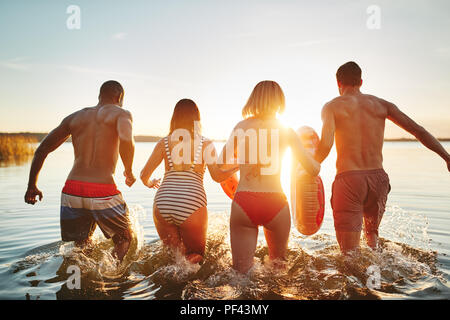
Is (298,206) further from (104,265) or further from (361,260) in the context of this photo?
(104,265)

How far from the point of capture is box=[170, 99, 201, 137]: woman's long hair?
453 centimetres

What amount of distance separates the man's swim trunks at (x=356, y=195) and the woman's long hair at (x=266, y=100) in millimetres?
1362

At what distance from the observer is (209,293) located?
13.2 feet

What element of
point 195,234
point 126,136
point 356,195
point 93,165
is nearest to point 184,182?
point 195,234

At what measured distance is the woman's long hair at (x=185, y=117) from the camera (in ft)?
14.9

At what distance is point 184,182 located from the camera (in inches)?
173

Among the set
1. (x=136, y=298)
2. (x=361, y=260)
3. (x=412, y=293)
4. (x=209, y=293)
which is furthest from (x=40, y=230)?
(x=412, y=293)

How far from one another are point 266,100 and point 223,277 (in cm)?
215

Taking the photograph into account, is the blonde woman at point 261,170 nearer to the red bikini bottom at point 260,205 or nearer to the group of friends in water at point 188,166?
the red bikini bottom at point 260,205

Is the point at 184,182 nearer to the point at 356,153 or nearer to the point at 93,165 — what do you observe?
the point at 93,165

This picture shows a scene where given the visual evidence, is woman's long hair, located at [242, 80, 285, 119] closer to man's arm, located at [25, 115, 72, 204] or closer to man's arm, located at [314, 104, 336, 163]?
man's arm, located at [314, 104, 336, 163]

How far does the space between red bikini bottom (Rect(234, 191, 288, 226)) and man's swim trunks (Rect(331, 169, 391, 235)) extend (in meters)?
1.13

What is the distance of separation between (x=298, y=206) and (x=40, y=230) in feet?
19.0

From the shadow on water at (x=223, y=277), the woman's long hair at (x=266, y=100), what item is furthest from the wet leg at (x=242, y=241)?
the woman's long hair at (x=266, y=100)
